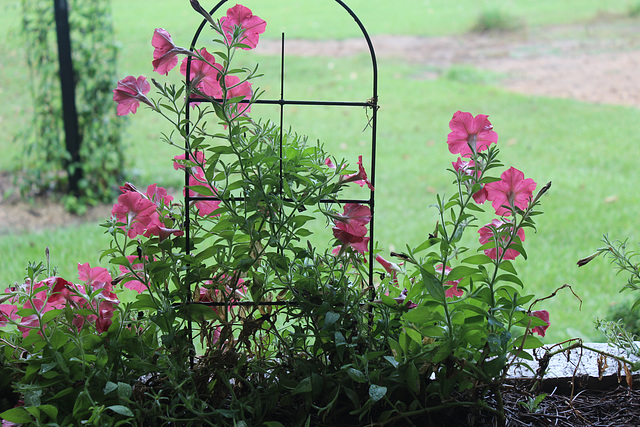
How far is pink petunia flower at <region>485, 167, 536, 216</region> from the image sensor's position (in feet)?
3.88

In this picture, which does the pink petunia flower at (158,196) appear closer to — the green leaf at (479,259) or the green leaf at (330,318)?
the green leaf at (330,318)

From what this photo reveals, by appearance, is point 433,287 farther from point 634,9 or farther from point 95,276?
point 634,9

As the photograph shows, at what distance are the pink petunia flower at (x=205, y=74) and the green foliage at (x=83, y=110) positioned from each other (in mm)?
2823

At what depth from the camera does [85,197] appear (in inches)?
152

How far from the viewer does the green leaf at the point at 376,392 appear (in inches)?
41.9

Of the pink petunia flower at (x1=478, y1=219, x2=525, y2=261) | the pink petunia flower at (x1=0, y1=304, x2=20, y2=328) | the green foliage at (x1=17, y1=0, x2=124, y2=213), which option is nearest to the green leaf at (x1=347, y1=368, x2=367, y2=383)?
the pink petunia flower at (x1=478, y1=219, x2=525, y2=261)

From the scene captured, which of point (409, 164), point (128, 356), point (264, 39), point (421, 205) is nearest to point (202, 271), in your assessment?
point (128, 356)

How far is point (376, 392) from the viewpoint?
3.53 feet

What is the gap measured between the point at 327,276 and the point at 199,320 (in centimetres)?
26

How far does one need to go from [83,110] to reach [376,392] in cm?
334

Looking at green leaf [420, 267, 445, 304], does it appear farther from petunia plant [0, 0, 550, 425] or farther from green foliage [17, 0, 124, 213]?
green foliage [17, 0, 124, 213]

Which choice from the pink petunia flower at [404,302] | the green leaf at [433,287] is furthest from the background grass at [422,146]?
the green leaf at [433,287]

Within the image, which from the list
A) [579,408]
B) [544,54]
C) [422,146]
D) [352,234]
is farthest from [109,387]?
[544,54]

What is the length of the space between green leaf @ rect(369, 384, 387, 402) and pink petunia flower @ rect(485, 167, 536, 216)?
395 millimetres
